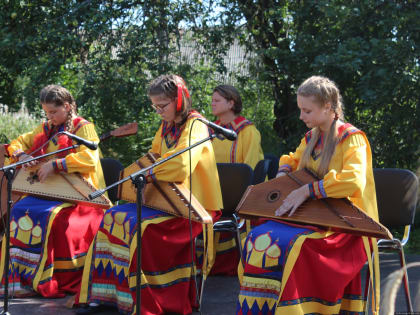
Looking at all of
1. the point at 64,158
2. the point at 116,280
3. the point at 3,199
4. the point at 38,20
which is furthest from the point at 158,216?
the point at 38,20

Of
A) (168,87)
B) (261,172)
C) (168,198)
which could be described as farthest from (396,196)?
(168,87)

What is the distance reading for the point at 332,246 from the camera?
8.99 ft

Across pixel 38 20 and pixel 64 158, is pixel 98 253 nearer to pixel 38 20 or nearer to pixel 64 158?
pixel 64 158

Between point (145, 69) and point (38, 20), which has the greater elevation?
point (38, 20)

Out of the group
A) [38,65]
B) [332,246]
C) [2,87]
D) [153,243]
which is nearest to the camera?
[332,246]

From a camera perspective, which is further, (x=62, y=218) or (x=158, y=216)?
(x=62, y=218)

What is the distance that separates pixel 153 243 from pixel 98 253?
42 centimetres

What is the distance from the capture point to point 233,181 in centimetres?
399

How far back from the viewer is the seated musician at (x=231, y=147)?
4488 mm

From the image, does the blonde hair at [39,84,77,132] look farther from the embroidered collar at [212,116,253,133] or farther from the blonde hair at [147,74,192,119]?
the embroidered collar at [212,116,253,133]

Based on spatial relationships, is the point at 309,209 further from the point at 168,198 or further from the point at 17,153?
A: the point at 17,153

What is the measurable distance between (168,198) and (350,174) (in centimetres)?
112

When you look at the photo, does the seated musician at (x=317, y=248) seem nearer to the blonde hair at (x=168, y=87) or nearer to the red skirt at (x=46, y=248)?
the blonde hair at (x=168, y=87)

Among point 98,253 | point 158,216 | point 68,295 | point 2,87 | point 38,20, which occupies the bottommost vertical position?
point 68,295
